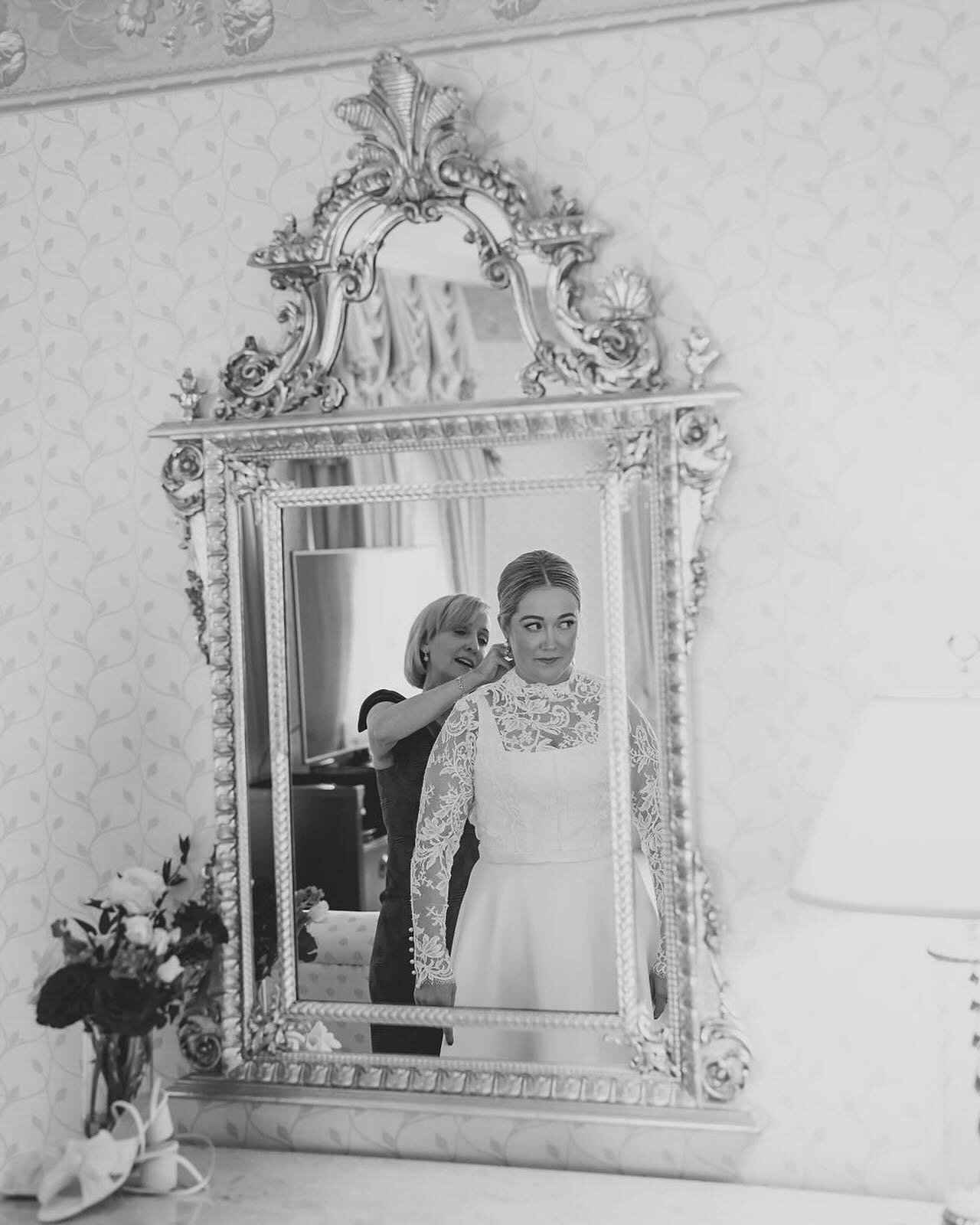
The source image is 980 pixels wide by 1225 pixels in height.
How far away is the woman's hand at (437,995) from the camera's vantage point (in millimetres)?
1971

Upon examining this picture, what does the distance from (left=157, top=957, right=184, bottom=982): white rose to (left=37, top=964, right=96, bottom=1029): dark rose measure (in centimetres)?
9

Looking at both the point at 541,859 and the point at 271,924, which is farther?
the point at 271,924

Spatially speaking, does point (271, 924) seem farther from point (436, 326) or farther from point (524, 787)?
point (436, 326)

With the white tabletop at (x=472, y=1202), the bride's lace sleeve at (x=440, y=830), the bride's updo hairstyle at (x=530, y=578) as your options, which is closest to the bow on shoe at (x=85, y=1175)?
the white tabletop at (x=472, y=1202)

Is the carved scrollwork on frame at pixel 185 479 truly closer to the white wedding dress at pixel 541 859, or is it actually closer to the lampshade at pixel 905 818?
the white wedding dress at pixel 541 859

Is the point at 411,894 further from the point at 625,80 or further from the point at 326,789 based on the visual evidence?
the point at 625,80

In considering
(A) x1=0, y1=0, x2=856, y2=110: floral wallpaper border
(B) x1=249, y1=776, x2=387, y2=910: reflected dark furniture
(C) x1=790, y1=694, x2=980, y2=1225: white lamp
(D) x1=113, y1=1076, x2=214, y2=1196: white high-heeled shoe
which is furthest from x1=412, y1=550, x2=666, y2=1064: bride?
(A) x1=0, y1=0, x2=856, y2=110: floral wallpaper border

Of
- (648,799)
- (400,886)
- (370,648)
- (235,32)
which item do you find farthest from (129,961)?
(235,32)

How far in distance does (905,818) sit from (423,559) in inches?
31.3

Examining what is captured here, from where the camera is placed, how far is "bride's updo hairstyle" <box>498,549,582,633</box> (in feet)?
6.33

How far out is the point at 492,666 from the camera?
1.96 metres

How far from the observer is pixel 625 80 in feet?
6.39

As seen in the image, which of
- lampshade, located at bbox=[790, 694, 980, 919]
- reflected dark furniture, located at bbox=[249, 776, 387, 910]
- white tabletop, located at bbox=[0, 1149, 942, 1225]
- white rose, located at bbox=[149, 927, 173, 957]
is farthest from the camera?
reflected dark furniture, located at bbox=[249, 776, 387, 910]

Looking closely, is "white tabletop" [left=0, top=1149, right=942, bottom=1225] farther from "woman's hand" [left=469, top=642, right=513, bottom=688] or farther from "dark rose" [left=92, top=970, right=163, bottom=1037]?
"woman's hand" [left=469, top=642, right=513, bottom=688]
